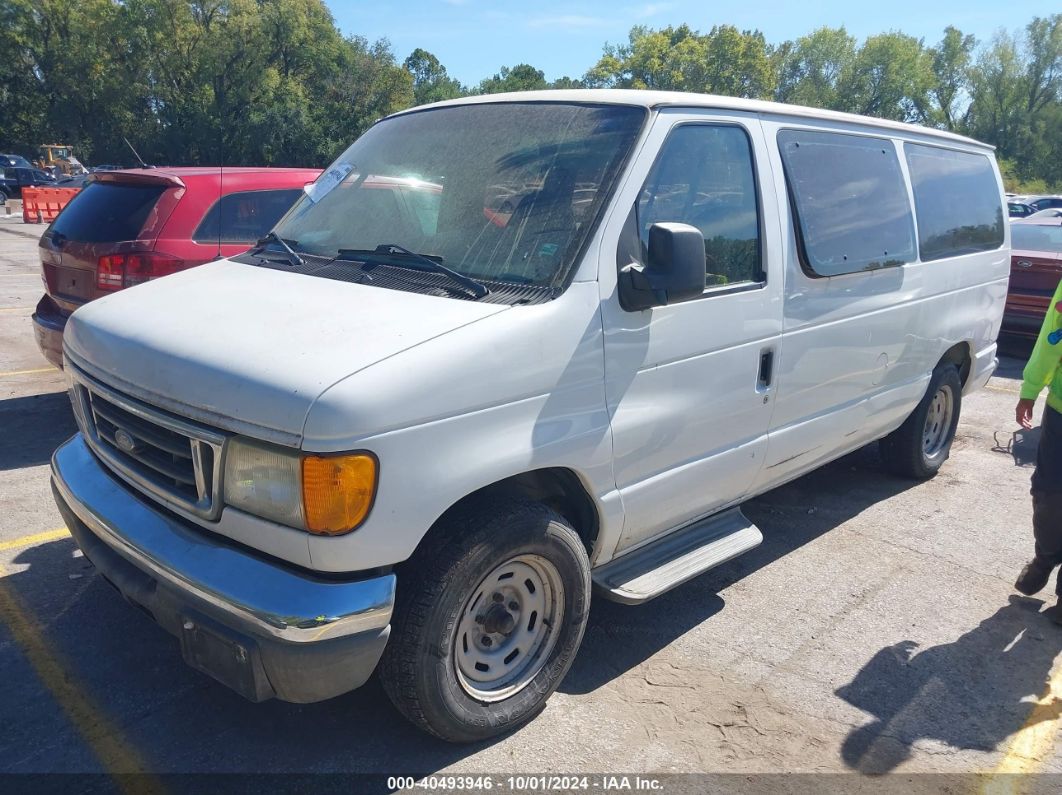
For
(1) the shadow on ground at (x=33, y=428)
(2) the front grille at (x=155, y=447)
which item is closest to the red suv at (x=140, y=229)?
(1) the shadow on ground at (x=33, y=428)

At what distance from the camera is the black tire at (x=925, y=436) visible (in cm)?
557

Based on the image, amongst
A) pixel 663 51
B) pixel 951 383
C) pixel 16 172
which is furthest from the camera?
pixel 663 51

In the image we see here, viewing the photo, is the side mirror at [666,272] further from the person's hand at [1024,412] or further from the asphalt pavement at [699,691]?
the person's hand at [1024,412]

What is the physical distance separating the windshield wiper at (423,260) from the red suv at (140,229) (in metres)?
2.93

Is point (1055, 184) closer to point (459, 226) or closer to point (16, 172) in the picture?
point (16, 172)

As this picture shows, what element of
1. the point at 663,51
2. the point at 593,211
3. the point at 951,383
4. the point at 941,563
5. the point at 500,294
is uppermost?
the point at 663,51

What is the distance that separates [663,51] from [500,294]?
239ft

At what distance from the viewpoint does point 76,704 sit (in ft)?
10.3

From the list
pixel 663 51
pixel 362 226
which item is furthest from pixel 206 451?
pixel 663 51

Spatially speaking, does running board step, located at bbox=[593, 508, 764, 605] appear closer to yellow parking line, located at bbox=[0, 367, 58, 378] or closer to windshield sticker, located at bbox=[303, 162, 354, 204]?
windshield sticker, located at bbox=[303, 162, 354, 204]

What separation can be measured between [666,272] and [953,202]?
333 centimetres

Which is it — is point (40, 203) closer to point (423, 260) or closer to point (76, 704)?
point (76, 704)

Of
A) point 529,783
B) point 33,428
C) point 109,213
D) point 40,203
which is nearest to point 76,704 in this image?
point 529,783

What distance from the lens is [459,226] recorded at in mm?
3273
